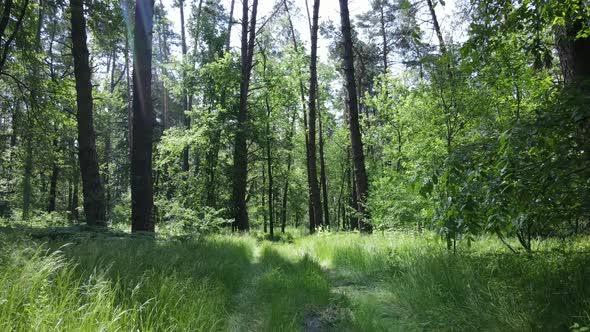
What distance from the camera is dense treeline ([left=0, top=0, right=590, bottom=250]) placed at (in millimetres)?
3484

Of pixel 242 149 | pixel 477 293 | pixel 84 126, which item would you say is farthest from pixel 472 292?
pixel 242 149

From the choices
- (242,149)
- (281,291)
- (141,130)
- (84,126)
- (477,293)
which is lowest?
(281,291)

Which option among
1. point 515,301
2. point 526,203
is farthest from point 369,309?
point 526,203

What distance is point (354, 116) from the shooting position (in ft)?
37.3

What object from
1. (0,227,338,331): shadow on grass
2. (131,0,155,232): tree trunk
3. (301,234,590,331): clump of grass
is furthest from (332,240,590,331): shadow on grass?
(131,0,155,232): tree trunk

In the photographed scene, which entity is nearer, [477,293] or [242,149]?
[477,293]

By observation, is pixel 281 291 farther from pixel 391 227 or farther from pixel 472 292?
pixel 391 227

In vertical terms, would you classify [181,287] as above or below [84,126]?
below

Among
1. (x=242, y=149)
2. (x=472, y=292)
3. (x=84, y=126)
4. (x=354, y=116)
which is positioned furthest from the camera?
(x=242, y=149)

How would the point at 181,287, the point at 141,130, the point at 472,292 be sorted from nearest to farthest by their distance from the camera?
the point at 472,292 → the point at 181,287 → the point at 141,130

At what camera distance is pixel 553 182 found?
3.14 m

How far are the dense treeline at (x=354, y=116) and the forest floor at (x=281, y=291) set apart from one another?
23.9 inches

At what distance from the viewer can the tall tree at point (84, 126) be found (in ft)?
30.7

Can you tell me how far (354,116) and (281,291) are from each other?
7340mm
